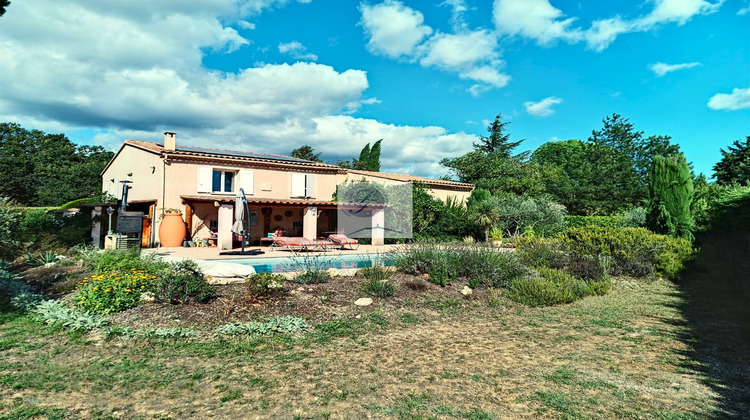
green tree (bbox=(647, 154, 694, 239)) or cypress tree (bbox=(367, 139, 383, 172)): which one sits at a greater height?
cypress tree (bbox=(367, 139, 383, 172))

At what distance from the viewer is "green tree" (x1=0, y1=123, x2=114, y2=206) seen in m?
32.4

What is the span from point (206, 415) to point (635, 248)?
12.2 metres

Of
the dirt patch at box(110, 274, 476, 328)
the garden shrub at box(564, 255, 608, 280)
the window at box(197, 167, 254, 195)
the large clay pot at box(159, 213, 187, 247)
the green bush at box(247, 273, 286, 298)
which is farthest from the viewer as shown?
the window at box(197, 167, 254, 195)

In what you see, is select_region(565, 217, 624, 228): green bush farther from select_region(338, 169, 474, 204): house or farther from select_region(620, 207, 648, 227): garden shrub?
select_region(338, 169, 474, 204): house

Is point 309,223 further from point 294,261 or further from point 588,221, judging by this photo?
point 588,221

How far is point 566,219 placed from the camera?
23.1 metres

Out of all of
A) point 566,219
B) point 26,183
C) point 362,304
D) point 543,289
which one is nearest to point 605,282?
point 543,289

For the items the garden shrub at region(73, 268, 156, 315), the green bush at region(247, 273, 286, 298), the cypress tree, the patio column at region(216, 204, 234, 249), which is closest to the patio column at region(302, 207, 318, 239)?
the patio column at region(216, 204, 234, 249)

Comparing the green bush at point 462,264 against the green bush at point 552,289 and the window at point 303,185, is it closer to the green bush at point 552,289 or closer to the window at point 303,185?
the green bush at point 552,289

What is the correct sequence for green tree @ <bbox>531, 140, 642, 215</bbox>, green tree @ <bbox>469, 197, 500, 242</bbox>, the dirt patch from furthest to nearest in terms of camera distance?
green tree @ <bbox>531, 140, 642, 215</bbox>
green tree @ <bbox>469, 197, 500, 242</bbox>
the dirt patch

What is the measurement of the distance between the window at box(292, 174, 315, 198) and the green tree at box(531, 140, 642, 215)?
1754 cm

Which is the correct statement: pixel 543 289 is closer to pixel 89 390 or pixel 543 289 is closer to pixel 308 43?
pixel 89 390

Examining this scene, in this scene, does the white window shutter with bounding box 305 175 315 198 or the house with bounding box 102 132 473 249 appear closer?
the house with bounding box 102 132 473 249

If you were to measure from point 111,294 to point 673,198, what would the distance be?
16.5 metres
